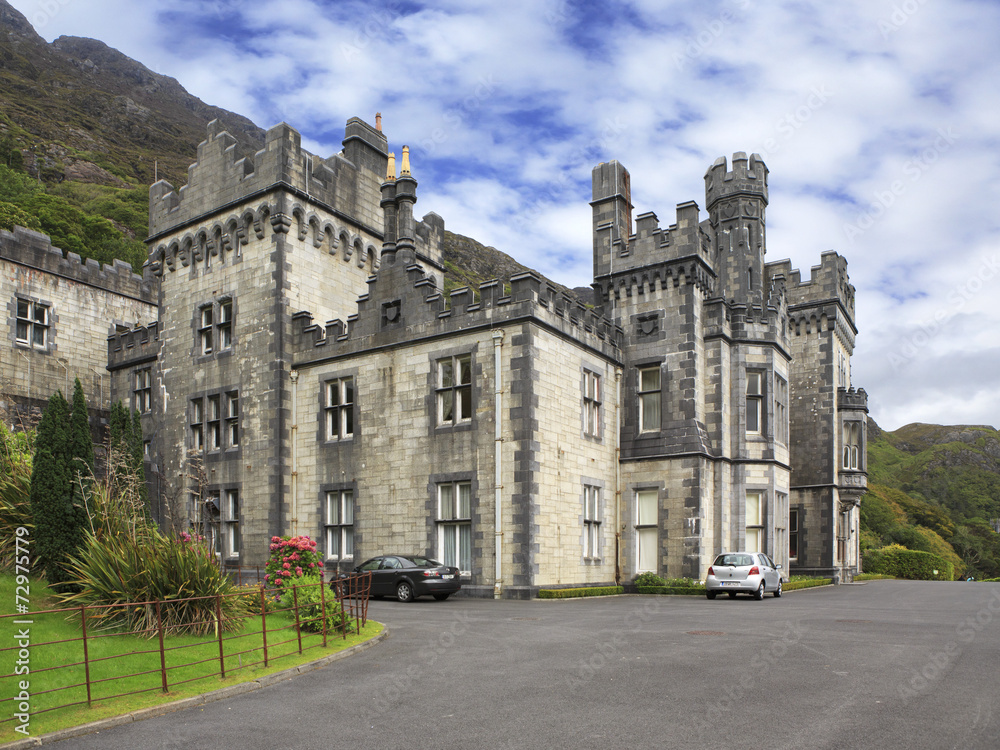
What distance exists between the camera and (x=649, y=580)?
24.5 meters

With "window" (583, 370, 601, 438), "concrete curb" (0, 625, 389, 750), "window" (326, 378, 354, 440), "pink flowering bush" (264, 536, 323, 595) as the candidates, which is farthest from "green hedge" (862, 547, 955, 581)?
"concrete curb" (0, 625, 389, 750)

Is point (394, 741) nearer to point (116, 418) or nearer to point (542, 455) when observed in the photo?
point (116, 418)

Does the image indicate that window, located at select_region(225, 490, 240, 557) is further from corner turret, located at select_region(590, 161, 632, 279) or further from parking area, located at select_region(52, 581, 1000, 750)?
corner turret, located at select_region(590, 161, 632, 279)

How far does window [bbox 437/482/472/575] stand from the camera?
22594mm

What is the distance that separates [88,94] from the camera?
12112 cm

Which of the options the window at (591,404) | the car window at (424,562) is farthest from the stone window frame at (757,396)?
the car window at (424,562)

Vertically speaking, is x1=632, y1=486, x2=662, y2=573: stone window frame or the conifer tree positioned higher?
the conifer tree

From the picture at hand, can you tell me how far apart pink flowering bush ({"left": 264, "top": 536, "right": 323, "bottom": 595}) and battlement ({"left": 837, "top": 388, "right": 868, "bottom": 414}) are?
28.4 meters

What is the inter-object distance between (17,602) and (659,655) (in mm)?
9516

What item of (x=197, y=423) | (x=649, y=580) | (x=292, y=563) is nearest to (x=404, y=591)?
(x=292, y=563)

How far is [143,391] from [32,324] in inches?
214

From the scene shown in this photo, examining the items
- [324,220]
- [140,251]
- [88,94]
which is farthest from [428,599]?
[88,94]

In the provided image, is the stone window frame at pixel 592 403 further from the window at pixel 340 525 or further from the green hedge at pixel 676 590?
the window at pixel 340 525

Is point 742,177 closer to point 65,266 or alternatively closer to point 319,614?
point 319,614
